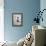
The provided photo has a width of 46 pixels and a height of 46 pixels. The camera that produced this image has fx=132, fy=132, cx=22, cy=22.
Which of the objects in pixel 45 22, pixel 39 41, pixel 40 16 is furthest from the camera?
pixel 40 16

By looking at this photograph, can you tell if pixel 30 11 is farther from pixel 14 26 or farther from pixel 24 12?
pixel 14 26

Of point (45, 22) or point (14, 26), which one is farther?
point (14, 26)

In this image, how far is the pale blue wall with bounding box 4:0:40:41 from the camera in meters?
5.40

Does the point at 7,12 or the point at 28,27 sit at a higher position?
the point at 7,12

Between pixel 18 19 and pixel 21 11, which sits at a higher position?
pixel 21 11

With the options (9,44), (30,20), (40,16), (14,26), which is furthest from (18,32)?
(9,44)

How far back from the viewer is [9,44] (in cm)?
398

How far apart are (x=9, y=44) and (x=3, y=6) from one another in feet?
6.51

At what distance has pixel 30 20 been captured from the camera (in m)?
5.46

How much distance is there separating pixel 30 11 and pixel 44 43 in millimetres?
2975

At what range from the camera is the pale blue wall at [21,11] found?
17.7ft

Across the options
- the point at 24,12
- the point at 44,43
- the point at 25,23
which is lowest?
the point at 44,43

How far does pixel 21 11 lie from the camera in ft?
17.8

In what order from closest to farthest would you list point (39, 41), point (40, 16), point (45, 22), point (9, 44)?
point (39, 41)
point (9, 44)
point (45, 22)
point (40, 16)
